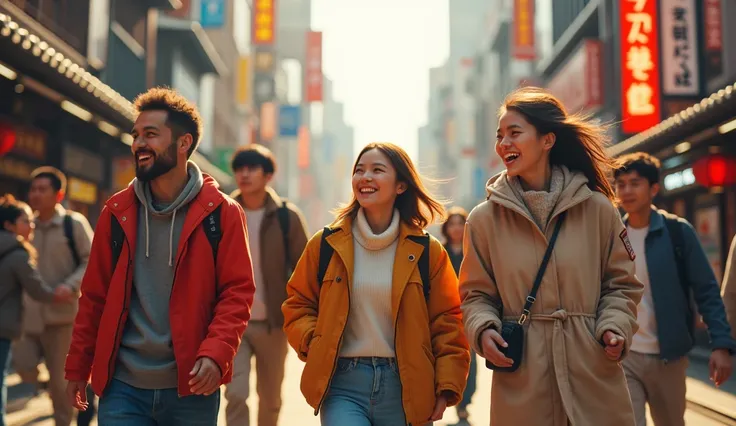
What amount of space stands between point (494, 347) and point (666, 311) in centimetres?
212

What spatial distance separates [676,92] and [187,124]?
1457cm

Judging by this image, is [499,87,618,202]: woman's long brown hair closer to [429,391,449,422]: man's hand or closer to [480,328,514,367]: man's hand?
[480,328,514,367]: man's hand

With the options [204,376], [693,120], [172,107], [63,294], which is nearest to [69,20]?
[63,294]

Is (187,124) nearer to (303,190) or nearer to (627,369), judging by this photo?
(627,369)

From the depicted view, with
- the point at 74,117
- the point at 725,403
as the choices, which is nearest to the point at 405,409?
the point at 725,403

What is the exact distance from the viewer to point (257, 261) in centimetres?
591

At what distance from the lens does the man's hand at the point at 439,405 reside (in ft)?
11.7

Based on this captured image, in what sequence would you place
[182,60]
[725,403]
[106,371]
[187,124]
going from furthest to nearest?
1. [182,60]
2. [725,403]
3. [187,124]
4. [106,371]

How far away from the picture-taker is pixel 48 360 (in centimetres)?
643

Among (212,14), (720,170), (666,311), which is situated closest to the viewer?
(666,311)

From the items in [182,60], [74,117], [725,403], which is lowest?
[725,403]

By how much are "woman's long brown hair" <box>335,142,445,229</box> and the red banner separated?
104ft

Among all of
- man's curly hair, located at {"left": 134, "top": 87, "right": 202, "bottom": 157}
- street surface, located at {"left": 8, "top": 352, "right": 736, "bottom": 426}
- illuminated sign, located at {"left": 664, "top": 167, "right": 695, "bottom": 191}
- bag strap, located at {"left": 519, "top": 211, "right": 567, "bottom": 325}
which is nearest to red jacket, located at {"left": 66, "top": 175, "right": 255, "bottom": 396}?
man's curly hair, located at {"left": 134, "top": 87, "right": 202, "bottom": 157}

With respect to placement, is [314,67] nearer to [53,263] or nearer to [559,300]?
[53,263]
